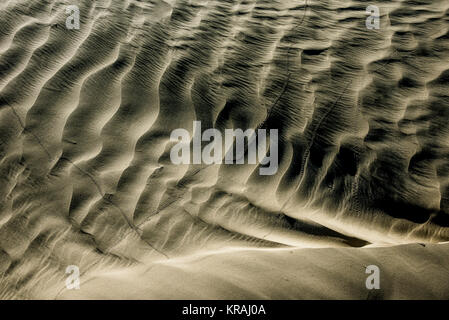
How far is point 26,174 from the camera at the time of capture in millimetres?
Result: 2426

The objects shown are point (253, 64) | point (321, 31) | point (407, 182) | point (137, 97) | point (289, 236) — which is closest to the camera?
point (289, 236)

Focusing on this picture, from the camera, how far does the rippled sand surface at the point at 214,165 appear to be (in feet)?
7.04

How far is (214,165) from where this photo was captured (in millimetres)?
2479

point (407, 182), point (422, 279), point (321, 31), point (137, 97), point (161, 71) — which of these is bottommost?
point (422, 279)

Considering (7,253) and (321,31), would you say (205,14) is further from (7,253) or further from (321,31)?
(7,253)

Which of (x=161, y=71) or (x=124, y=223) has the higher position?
(x=161, y=71)

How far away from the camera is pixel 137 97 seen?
8.78 ft

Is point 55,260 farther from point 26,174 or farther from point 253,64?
point 253,64

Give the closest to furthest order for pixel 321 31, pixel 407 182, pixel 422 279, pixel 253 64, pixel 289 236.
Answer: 1. pixel 422 279
2. pixel 289 236
3. pixel 407 182
4. pixel 253 64
5. pixel 321 31

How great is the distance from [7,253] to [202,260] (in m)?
1.21

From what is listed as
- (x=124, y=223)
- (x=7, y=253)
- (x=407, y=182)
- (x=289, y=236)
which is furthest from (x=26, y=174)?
(x=407, y=182)

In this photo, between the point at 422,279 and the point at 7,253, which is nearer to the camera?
the point at 422,279

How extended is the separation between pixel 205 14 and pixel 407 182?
2177 mm

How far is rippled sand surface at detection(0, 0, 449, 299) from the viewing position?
215 cm
